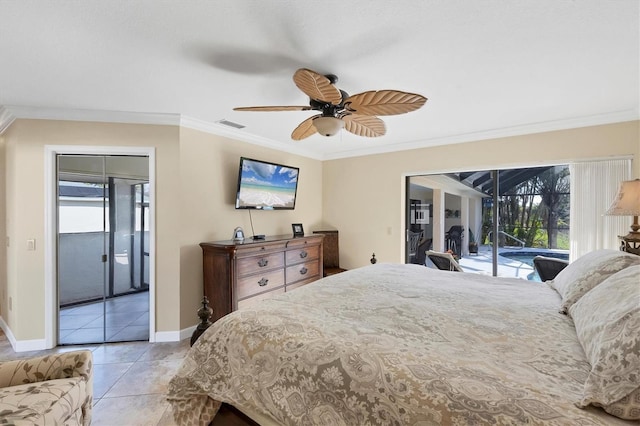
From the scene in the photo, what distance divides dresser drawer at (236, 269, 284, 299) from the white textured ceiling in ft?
6.00

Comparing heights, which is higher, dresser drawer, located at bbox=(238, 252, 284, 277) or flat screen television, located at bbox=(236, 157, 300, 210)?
flat screen television, located at bbox=(236, 157, 300, 210)

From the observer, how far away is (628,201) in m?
2.17

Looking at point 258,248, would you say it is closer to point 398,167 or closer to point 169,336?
point 169,336

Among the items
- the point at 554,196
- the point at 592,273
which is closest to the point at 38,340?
the point at 592,273

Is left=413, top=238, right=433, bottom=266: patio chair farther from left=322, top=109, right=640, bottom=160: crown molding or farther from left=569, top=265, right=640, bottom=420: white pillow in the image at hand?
left=569, top=265, right=640, bottom=420: white pillow

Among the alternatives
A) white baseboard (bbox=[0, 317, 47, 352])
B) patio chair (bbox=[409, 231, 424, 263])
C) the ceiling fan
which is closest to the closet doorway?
white baseboard (bbox=[0, 317, 47, 352])

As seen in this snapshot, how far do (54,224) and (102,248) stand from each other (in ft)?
1.60

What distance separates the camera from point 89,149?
2971mm

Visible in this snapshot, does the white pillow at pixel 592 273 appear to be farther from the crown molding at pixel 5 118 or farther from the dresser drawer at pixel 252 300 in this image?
the crown molding at pixel 5 118

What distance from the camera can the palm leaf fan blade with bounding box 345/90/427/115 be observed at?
172 cm

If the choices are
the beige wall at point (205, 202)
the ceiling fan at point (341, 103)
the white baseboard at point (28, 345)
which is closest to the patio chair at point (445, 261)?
the ceiling fan at point (341, 103)

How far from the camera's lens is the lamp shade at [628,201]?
84.4 inches

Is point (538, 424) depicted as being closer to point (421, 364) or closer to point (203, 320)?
point (421, 364)

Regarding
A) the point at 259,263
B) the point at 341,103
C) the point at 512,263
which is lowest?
the point at 512,263
